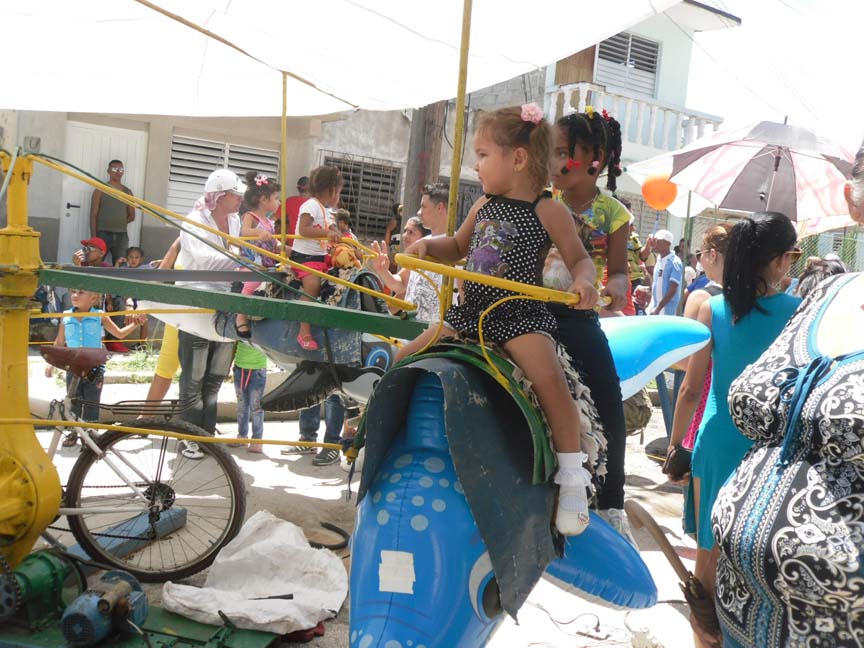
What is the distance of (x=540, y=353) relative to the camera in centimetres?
224

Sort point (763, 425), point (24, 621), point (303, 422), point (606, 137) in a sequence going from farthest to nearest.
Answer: point (303, 422) → point (24, 621) → point (606, 137) → point (763, 425)

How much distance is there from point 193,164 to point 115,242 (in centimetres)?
228

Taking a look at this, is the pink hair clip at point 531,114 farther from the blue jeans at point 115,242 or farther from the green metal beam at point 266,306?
the blue jeans at point 115,242

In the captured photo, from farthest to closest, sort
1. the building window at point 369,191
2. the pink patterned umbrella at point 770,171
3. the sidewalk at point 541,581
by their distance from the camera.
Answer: the building window at point 369,191 → the pink patterned umbrella at point 770,171 → the sidewalk at point 541,581

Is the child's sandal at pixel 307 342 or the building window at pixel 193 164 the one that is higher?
the building window at pixel 193 164

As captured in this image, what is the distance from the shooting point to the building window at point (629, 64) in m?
19.4

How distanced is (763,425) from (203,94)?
363 cm

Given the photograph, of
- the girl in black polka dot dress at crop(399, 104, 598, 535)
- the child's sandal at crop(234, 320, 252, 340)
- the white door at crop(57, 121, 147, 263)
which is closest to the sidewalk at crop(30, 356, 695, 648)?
the child's sandal at crop(234, 320, 252, 340)

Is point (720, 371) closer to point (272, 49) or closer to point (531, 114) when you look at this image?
point (531, 114)

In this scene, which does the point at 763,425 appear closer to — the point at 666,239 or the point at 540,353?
the point at 540,353

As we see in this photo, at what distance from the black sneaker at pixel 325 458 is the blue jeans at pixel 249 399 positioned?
0.58 m

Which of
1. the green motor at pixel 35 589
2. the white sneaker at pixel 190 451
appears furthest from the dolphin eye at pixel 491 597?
the white sneaker at pixel 190 451

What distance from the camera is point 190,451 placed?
503 centimetres

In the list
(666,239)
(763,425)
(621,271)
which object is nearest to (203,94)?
(621,271)
